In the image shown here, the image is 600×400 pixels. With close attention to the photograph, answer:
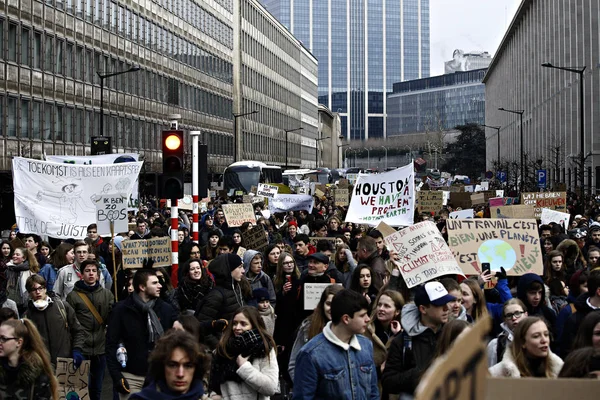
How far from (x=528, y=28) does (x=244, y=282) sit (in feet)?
312

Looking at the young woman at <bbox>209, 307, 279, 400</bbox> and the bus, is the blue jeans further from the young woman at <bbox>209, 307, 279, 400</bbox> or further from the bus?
the bus

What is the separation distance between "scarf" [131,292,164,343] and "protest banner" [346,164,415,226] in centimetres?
759

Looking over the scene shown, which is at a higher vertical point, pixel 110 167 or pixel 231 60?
pixel 231 60

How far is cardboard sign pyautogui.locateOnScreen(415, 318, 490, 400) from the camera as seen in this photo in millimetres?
2520

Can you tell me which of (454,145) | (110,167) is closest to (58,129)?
(110,167)

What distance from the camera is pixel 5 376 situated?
6.41 metres

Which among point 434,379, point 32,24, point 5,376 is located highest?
point 32,24

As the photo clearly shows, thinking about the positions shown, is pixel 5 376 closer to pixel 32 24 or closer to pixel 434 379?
pixel 434 379

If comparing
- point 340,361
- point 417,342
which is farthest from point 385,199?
point 340,361

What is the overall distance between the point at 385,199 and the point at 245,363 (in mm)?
9731

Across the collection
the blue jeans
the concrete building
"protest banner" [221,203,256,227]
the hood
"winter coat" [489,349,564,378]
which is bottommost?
the blue jeans

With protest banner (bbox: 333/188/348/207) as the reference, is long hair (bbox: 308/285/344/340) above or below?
below

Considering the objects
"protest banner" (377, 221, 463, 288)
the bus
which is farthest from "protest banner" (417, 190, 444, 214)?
the bus

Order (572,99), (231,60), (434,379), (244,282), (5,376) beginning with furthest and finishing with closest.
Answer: (231,60)
(572,99)
(244,282)
(5,376)
(434,379)
